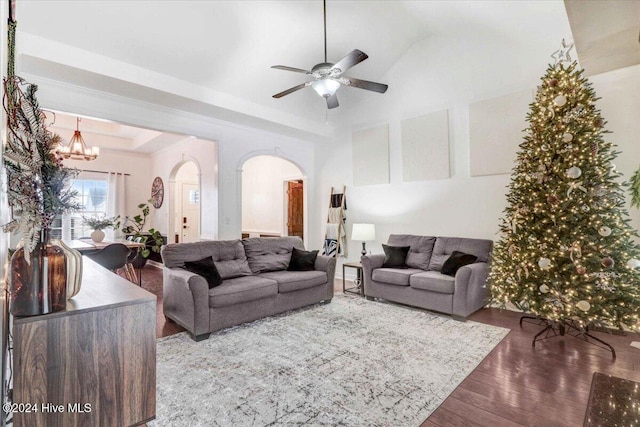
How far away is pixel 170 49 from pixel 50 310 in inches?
140

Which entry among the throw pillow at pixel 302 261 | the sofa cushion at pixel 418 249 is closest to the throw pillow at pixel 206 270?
the throw pillow at pixel 302 261

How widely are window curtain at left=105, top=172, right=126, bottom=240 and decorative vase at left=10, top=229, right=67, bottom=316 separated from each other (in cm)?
745

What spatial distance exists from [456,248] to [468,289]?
0.78 metres

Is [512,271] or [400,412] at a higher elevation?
[512,271]

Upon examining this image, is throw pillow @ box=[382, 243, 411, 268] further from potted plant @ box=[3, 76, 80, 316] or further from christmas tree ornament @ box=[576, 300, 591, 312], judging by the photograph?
potted plant @ box=[3, 76, 80, 316]

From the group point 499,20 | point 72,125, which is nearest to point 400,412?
point 499,20

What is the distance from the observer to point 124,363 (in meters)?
1.49

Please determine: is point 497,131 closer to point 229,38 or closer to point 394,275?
point 394,275

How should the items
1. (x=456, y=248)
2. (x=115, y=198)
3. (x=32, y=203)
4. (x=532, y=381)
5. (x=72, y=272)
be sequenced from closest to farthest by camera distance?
(x=32, y=203)
(x=72, y=272)
(x=532, y=381)
(x=456, y=248)
(x=115, y=198)

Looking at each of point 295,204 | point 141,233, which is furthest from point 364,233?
point 141,233

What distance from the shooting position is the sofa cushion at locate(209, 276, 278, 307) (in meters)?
3.37

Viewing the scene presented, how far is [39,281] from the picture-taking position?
131 centimetres

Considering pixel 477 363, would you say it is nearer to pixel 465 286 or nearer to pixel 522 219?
pixel 465 286

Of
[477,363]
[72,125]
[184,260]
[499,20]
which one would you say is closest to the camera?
[477,363]
